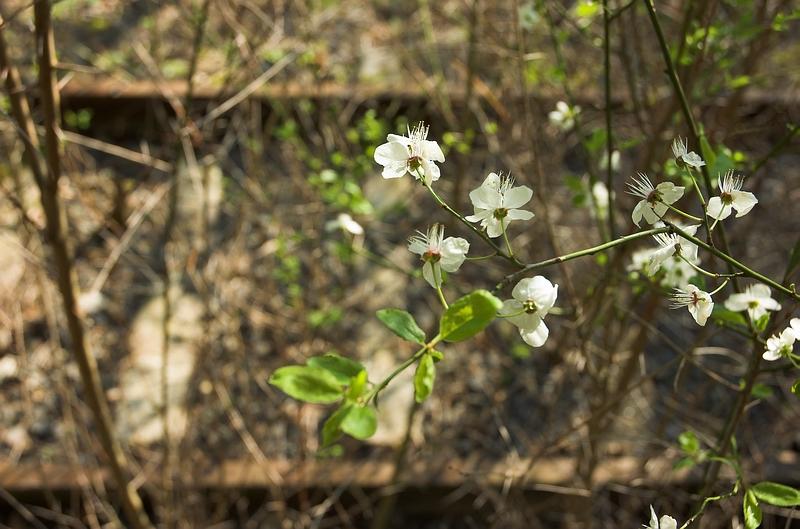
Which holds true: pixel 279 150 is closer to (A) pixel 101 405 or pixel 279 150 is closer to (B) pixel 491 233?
(A) pixel 101 405

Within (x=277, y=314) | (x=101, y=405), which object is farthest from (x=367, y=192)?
(x=101, y=405)

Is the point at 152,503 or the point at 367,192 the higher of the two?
the point at 367,192

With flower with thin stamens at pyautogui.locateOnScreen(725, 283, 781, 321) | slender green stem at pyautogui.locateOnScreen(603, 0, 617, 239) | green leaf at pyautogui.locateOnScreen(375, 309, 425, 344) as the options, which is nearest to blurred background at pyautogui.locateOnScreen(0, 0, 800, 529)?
slender green stem at pyautogui.locateOnScreen(603, 0, 617, 239)

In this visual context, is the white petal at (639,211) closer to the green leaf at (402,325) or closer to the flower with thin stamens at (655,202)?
the flower with thin stamens at (655,202)

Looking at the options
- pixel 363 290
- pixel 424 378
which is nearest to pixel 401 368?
pixel 424 378

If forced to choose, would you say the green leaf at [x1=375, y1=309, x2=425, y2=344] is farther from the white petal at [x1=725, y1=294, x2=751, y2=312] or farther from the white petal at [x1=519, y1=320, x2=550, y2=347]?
the white petal at [x1=725, y1=294, x2=751, y2=312]

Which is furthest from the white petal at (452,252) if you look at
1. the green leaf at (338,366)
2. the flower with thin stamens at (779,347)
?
the flower with thin stamens at (779,347)
